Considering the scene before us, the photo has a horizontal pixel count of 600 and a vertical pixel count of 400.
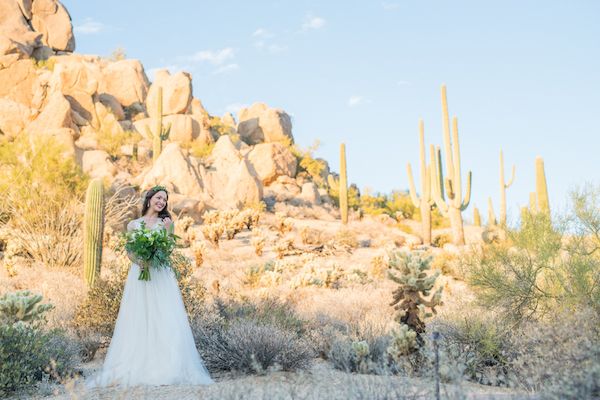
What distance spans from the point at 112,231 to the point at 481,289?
45.2 feet

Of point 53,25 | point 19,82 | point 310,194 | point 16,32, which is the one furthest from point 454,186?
point 53,25

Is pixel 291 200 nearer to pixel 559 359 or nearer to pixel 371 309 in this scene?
pixel 371 309

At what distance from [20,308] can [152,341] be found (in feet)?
9.03

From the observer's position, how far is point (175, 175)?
26.5 m

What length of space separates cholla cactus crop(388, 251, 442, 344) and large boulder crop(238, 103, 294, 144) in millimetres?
32423

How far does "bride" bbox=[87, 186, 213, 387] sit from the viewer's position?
5.90 metres

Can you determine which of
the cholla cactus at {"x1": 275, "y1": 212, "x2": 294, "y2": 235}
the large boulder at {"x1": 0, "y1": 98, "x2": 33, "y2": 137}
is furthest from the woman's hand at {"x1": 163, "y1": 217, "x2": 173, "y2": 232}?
the large boulder at {"x1": 0, "y1": 98, "x2": 33, "y2": 137}

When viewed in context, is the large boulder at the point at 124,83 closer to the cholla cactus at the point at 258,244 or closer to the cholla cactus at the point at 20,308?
the cholla cactus at the point at 258,244

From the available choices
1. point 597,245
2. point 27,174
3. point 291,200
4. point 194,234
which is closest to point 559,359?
point 597,245

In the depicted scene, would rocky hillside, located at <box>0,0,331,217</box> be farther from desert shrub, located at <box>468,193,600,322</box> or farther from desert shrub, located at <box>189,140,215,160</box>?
desert shrub, located at <box>468,193,600,322</box>

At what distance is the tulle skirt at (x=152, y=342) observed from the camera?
5898 millimetres

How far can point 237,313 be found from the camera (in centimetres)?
938

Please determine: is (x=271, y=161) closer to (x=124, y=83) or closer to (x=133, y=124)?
(x=133, y=124)

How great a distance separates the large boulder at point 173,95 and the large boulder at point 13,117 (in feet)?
24.4
